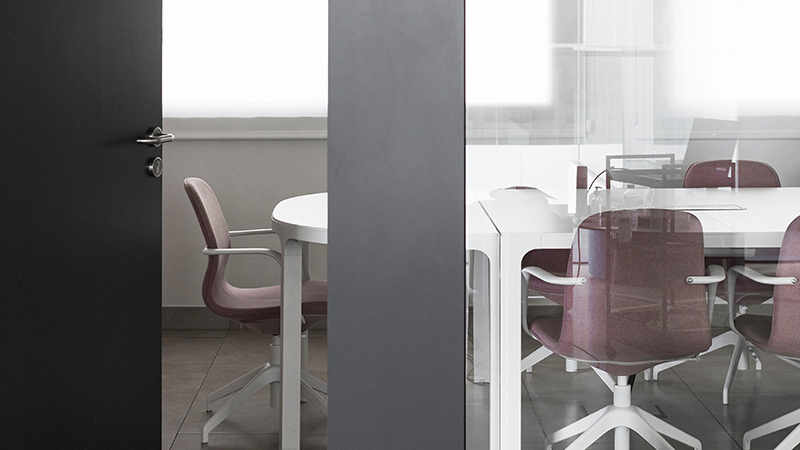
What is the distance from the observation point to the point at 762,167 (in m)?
0.93

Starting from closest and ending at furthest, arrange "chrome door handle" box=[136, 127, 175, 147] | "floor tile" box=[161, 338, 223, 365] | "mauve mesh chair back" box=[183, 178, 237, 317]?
"chrome door handle" box=[136, 127, 175, 147]
"mauve mesh chair back" box=[183, 178, 237, 317]
"floor tile" box=[161, 338, 223, 365]

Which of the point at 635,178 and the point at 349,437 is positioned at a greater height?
the point at 635,178

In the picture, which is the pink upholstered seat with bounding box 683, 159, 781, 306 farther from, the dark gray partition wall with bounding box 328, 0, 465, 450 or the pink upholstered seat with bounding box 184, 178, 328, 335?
the pink upholstered seat with bounding box 184, 178, 328, 335

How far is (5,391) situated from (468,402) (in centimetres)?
104

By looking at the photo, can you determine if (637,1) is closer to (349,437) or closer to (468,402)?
(468,402)

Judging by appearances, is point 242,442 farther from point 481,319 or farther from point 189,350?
point 481,319

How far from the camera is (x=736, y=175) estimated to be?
3.06ft

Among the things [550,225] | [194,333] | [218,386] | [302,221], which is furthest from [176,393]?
[550,225]

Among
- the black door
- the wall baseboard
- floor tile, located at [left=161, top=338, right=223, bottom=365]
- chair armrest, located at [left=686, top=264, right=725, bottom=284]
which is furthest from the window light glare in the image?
the wall baseboard

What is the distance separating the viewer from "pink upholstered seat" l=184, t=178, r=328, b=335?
2500 millimetres

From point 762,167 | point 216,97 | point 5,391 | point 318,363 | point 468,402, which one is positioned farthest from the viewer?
point 216,97

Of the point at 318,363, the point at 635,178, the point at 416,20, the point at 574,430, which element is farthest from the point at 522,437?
the point at 318,363

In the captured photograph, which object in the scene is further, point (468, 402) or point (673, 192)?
point (468, 402)

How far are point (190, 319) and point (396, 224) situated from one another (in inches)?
125
